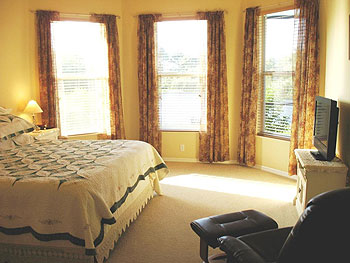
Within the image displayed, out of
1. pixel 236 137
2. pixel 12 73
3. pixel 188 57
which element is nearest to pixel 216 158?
pixel 236 137

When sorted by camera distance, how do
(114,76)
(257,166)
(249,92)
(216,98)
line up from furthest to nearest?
1. (114,76)
2. (216,98)
3. (257,166)
4. (249,92)

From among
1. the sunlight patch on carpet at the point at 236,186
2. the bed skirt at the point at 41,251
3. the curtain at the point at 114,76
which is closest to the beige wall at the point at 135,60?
the curtain at the point at 114,76

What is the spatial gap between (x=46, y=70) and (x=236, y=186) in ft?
11.0

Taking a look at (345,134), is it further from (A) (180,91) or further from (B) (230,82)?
(A) (180,91)

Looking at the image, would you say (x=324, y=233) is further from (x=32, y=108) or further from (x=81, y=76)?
(x=81, y=76)

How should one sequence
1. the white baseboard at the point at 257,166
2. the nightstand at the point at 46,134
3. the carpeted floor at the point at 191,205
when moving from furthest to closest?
the white baseboard at the point at 257,166 < the nightstand at the point at 46,134 < the carpeted floor at the point at 191,205

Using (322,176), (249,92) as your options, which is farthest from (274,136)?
(322,176)

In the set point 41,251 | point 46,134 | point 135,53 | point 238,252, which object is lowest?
point 41,251

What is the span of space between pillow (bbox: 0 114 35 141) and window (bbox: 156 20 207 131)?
93.7 inches

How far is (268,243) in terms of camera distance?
2193 millimetres

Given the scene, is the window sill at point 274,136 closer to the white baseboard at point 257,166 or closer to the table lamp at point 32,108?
the white baseboard at point 257,166

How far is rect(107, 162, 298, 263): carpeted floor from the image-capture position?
2957 millimetres

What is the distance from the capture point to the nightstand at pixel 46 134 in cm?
473

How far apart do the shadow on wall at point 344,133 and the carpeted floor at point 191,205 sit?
804 mm
